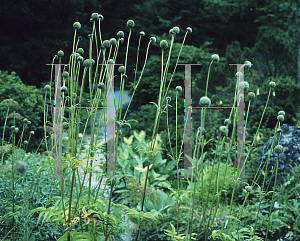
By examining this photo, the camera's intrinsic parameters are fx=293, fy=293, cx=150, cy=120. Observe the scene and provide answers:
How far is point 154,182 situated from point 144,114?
2787mm

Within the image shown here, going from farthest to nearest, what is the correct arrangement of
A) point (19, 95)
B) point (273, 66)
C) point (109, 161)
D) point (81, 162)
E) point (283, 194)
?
point (273, 66)
point (19, 95)
point (283, 194)
point (109, 161)
point (81, 162)

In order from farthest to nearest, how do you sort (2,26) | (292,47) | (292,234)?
(2,26) < (292,47) < (292,234)

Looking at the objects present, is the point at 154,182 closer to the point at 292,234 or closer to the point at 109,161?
the point at 292,234

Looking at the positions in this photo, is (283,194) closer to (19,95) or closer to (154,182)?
(154,182)

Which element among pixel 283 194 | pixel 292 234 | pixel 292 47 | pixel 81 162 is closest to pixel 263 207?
pixel 283 194

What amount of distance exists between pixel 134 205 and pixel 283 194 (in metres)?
1.57

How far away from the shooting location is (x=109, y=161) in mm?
1647

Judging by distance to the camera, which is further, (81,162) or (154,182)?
(154,182)

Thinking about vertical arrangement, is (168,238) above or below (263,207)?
below

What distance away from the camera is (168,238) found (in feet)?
8.86

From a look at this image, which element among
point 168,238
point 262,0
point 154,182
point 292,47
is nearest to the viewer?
point 168,238

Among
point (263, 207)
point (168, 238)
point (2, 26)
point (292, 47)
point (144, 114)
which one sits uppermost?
point (2, 26)

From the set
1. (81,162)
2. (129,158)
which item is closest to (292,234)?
(81,162)

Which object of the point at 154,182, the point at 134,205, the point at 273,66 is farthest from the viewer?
the point at 273,66
